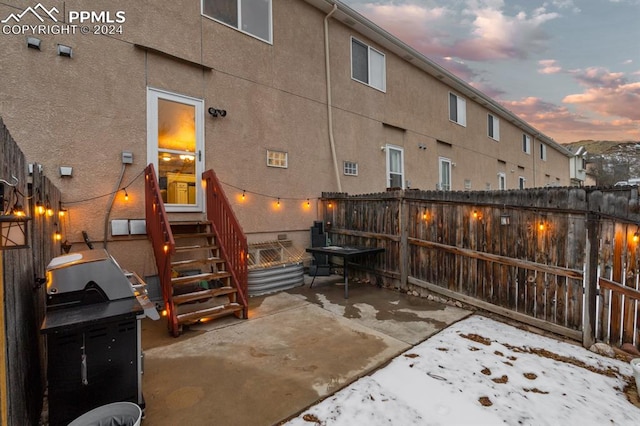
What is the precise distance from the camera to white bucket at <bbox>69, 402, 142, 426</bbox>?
70.2 inches

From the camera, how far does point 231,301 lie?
14.2 ft

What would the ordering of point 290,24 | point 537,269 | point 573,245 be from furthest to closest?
point 290,24 → point 537,269 → point 573,245

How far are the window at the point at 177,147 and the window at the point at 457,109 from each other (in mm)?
10460

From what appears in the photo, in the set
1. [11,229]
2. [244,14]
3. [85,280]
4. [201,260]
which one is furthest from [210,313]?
[244,14]

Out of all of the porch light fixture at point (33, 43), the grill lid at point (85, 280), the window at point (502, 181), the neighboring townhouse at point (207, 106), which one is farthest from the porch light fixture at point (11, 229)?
the window at point (502, 181)

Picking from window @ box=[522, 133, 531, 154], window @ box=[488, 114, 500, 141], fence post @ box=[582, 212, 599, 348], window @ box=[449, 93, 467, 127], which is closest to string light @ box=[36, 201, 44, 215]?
fence post @ box=[582, 212, 599, 348]

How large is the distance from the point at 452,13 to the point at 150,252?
12.4 metres

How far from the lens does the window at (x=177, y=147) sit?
4961 millimetres

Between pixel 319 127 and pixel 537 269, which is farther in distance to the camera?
pixel 319 127

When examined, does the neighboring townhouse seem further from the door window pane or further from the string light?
the string light

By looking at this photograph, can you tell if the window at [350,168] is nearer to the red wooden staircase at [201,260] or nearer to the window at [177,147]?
the window at [177,147]

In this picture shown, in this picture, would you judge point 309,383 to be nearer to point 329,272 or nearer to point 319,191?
point 329,272

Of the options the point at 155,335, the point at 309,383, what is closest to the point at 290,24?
the point at 155,335

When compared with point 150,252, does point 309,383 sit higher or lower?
lower
